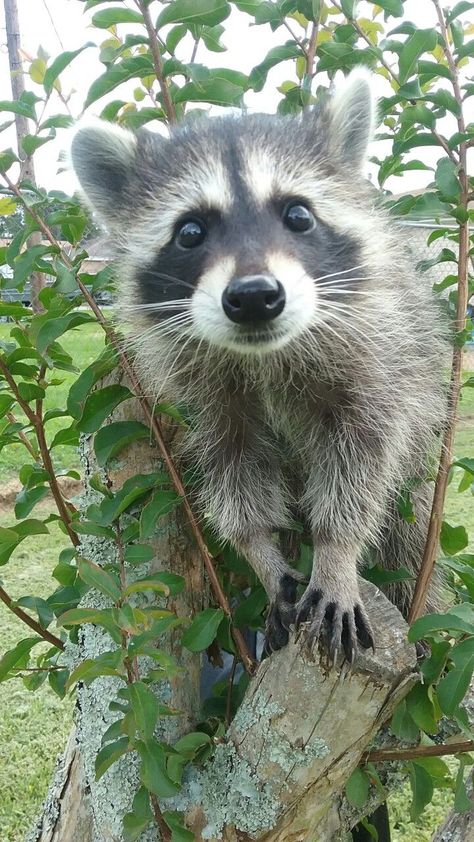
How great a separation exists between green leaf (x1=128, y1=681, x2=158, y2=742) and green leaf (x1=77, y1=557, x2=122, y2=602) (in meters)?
0.19

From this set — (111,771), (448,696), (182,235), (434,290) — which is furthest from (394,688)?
(434,290)

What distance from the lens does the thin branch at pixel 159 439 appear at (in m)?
1.56

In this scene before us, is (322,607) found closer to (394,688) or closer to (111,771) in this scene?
(394,688)

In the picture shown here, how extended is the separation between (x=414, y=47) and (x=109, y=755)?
4.80 feet

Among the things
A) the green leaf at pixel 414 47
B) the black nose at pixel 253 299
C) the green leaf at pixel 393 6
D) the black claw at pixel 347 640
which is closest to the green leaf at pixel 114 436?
the black nose at pixel 253 299

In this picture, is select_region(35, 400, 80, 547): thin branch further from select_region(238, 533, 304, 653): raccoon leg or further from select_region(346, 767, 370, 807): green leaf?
select_region(346, 767, 370, 807): green leaf

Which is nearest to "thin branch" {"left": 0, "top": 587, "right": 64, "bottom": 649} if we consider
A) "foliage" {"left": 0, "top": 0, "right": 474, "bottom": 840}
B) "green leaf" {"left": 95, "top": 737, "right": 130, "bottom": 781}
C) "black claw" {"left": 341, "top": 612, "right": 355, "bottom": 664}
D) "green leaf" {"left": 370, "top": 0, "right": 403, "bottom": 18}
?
"foliage" {"left": 0, "top": 0, "right": 474, "bottom": 840}

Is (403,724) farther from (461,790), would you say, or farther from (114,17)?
(114,17)

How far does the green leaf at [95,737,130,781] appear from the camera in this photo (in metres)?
1.26

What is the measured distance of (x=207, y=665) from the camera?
2352 millimetres

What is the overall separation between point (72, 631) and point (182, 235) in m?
0.99

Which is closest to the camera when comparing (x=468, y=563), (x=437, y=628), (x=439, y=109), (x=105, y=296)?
(x=437, y=628)

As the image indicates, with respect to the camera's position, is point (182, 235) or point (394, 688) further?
point (182, 235)

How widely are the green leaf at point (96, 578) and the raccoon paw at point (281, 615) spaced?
504mm
